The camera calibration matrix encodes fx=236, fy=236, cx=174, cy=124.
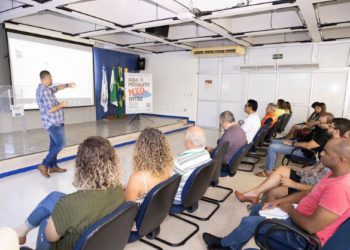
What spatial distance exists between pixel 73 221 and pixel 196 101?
24.0 ft

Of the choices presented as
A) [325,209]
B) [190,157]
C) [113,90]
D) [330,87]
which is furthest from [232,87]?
[325,209]

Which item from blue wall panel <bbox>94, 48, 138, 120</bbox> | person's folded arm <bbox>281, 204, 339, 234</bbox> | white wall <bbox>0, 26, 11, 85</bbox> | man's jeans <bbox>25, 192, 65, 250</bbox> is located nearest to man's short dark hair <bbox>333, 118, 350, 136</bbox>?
person's folded arm <bbox>281, 204, 339, 234</bbox>

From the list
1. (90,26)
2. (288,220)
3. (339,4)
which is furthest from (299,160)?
(90,26)

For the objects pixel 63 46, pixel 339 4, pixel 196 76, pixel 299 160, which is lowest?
pixel 299 160

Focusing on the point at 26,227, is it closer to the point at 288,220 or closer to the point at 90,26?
the point at 288,220

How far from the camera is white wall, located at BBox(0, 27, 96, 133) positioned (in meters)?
4.23

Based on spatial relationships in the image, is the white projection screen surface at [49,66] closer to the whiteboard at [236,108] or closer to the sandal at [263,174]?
the whiteboard at [236,108]

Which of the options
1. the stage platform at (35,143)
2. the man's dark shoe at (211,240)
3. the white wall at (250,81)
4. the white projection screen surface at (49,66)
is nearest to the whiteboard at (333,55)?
the white wall at (250,81)

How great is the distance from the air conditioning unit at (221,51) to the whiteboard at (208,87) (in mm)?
916

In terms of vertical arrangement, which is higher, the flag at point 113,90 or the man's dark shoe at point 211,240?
the flag at point 113,90

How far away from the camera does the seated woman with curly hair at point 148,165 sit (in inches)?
61.9

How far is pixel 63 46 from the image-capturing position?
598 centimetres

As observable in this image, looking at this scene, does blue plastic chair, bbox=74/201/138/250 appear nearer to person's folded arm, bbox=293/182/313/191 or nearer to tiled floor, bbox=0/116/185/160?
person's folded arm, bbox=293/182/313/191

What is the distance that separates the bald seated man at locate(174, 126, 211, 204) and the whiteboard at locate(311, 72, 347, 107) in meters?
5.61
